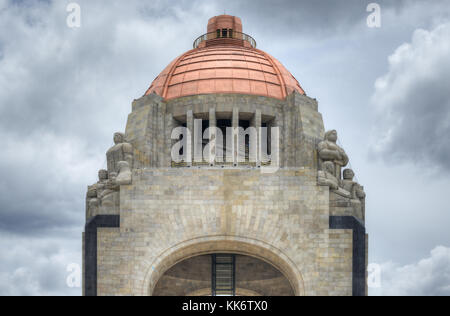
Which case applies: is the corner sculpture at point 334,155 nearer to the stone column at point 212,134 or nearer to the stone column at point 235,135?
the stone column at point 235,135

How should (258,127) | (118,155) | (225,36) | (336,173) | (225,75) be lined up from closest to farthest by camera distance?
1. (336,173)
2. (118,155)
3. (258,127)
4. (225,75)
5. (225,36)

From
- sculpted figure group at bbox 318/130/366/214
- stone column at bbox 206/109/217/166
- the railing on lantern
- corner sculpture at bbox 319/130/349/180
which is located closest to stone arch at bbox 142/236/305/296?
sculpted figure group at bbox 318/130/366/214

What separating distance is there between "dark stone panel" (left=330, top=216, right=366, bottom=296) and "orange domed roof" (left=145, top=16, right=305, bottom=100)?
10022mm

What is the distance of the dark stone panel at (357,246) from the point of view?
19.8m

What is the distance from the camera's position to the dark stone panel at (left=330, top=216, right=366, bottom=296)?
19750 mm

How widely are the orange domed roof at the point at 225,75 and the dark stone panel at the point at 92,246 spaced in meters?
9.71

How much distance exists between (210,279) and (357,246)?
818cm

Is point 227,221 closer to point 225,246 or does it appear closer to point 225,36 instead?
point 225,246

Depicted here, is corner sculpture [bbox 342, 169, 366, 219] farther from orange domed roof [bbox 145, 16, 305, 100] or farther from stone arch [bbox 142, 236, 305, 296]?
orange domed roof [bbox 145, 16, 305, 100]

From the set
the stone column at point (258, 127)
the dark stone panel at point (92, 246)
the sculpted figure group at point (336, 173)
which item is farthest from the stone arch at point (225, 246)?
the stone column at point (258, 127)

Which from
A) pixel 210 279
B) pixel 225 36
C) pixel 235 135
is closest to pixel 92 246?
pixel 210 279

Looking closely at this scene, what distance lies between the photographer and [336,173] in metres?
22.1

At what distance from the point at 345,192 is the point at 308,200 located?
5.27 ft
